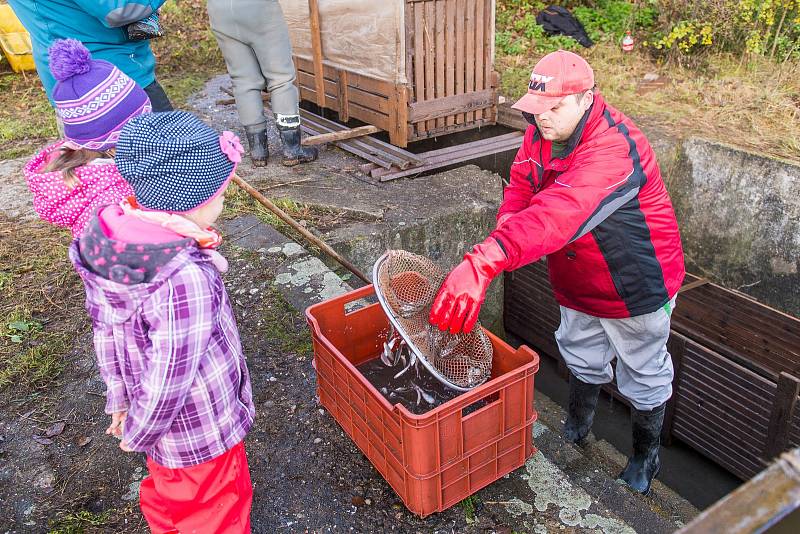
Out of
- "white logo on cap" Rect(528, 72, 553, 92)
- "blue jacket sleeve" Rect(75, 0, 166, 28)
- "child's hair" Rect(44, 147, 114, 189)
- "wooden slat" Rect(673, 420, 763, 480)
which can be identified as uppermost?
"blue jacket sleeve" Rect(75, 0, 166, 28)

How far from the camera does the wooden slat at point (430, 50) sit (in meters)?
6.10

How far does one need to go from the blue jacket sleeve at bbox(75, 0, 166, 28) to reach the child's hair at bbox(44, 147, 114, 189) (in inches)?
58.2

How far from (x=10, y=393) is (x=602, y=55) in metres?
8.59

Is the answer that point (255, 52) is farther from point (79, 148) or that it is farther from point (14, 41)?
point (14, 41)

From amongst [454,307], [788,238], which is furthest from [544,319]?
[454,307]

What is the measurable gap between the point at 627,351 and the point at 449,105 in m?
4.10

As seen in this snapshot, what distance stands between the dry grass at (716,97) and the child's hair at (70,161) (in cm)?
574

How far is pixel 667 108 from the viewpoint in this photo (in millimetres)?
7246

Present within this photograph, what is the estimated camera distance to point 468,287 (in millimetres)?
2328

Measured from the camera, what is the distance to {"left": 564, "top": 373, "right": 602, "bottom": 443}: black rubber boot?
352 centimetres

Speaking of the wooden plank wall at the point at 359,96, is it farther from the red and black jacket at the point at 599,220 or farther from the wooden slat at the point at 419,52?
the red and black jacket at the point at 599,220

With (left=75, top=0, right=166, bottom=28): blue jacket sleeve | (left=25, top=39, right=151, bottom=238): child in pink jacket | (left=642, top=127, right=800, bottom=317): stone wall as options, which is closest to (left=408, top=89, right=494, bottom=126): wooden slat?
(left=642, top=127, right=800, bottom=317): stone wall

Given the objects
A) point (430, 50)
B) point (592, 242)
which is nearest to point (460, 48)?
point (430, 50)

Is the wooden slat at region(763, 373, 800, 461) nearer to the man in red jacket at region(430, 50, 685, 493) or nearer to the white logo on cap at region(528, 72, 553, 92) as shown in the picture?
the man in red jacket at region(430, 50, 685, 493)
